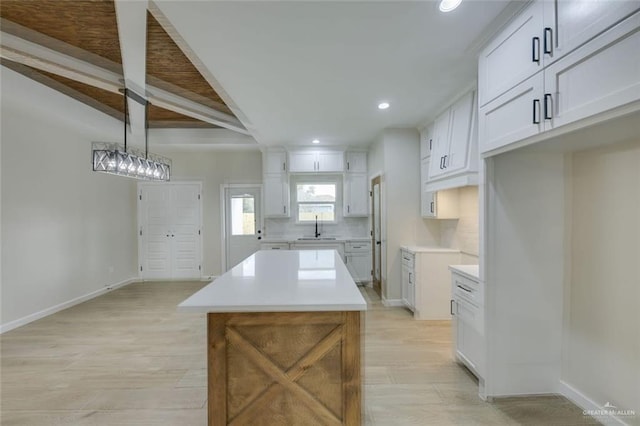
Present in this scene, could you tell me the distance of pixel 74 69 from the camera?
284 cm

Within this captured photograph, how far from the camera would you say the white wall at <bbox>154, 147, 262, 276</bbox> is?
5969 millimetres

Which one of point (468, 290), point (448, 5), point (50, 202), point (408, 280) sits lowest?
point (408, 280)

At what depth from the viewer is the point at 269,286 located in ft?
5.82

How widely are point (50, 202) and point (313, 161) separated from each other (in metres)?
4.02

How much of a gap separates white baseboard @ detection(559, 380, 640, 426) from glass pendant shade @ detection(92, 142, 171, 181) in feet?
14.9

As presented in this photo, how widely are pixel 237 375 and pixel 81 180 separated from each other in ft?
15.6

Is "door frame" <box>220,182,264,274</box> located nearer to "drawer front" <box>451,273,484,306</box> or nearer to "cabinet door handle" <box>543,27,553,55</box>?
"drawer front" <box>451,273,484,306</box>

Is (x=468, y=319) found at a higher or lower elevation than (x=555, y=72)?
lower

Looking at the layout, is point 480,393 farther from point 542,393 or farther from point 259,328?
point 259,328

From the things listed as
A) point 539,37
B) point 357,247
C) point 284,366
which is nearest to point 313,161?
point 357,247

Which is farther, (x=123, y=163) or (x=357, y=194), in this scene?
(x=357, y=194)

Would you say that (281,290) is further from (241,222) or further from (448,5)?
(241,222)

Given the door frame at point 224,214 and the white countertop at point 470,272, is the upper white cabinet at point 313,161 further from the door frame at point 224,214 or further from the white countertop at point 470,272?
the white countertop at point 470,272

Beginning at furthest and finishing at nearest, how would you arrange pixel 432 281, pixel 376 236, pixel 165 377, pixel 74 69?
1. pixel 376 236
2. pixel 432 281
3. pixel 74 69
4. pixel 165 377
